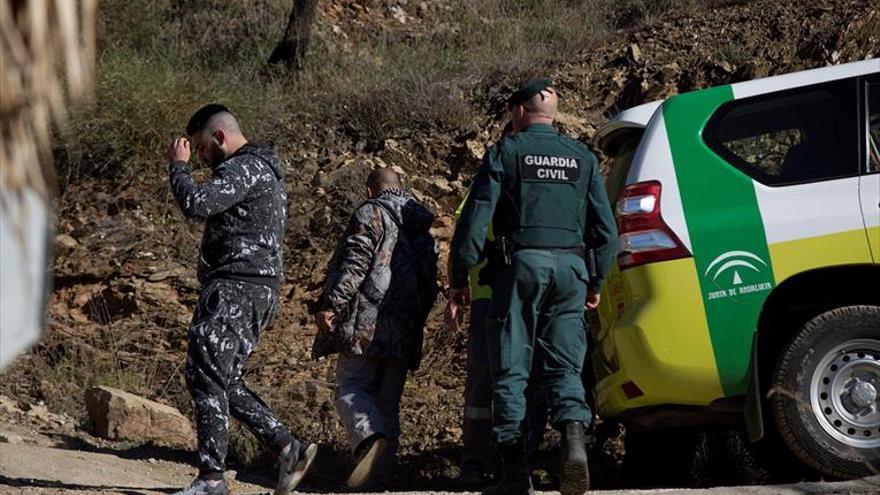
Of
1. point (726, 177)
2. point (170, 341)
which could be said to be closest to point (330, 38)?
point (170, 341)

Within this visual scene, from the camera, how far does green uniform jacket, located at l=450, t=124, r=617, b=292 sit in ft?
21.3

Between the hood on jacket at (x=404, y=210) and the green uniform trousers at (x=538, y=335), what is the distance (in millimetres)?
1944

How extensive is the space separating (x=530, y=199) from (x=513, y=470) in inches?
43.7

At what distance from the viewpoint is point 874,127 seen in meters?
7.32

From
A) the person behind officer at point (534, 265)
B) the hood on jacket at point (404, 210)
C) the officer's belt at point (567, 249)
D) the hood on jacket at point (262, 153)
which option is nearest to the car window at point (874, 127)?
the person behind officer at point (534, 265)

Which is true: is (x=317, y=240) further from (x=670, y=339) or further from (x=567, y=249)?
(x=567, y=249)

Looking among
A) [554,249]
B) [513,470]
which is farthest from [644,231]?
[513,470]

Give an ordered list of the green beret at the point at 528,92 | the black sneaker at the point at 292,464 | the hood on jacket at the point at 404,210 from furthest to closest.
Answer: the hood on jacket at the point at 404,210, the black sneaker at the point at 292,464, the green beret at the point at 528,92

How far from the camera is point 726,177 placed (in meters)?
7.09

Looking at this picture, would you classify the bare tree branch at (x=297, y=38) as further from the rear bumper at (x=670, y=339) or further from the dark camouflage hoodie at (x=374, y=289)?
the rear bumper at (x=670, y=339)

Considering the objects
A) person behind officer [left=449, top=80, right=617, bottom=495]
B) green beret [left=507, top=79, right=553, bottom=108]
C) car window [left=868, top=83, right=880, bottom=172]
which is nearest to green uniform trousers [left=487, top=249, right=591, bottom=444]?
person behind officer [left=449, top=80, right=617, bottom=495]

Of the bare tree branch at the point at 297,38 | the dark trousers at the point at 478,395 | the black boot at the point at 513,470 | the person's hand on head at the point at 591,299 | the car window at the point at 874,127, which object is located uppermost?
the bare tree branch at the point at 297,38

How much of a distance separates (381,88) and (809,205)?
25.1ft

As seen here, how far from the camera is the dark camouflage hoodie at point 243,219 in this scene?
7121 mm
